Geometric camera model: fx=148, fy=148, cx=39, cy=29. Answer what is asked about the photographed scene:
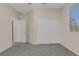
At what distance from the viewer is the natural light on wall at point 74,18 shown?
5750 millimetres

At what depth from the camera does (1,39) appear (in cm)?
606

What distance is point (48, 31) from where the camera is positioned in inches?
363

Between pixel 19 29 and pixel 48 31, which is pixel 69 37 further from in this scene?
pixel 19 29

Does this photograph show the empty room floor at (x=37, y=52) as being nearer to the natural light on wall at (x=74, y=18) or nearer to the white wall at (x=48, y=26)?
the natural light on wall at (x=74, y=18)

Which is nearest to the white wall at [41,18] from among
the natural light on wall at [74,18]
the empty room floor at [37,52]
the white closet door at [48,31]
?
the white closet door at [48,31]

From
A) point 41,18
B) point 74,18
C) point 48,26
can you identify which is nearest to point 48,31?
point 48,26

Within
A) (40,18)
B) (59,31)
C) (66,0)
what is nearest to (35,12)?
(40,18)

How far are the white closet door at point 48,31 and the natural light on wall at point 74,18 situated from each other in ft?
9.31

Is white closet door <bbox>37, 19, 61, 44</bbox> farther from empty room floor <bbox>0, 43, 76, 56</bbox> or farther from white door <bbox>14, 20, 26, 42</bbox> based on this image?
empty room floor <bbox>0, 43, 76, 56</bbox>

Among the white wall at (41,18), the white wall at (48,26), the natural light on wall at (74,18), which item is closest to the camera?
the natural light on wall at (74,18)

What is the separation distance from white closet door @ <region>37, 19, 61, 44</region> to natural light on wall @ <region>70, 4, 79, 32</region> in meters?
2.84

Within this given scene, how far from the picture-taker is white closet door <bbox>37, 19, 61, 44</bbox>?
9.08 meters

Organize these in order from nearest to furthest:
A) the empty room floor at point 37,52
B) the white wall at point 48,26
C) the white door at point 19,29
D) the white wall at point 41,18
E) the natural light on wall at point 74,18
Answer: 1. the empty room floor at point 37,52
2. the natural light on wall at point 74,18
3. the white wall at point 41,18
4. the white wall at point 48,26
5. the white door at point 19,29

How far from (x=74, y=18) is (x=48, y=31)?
334 cm
